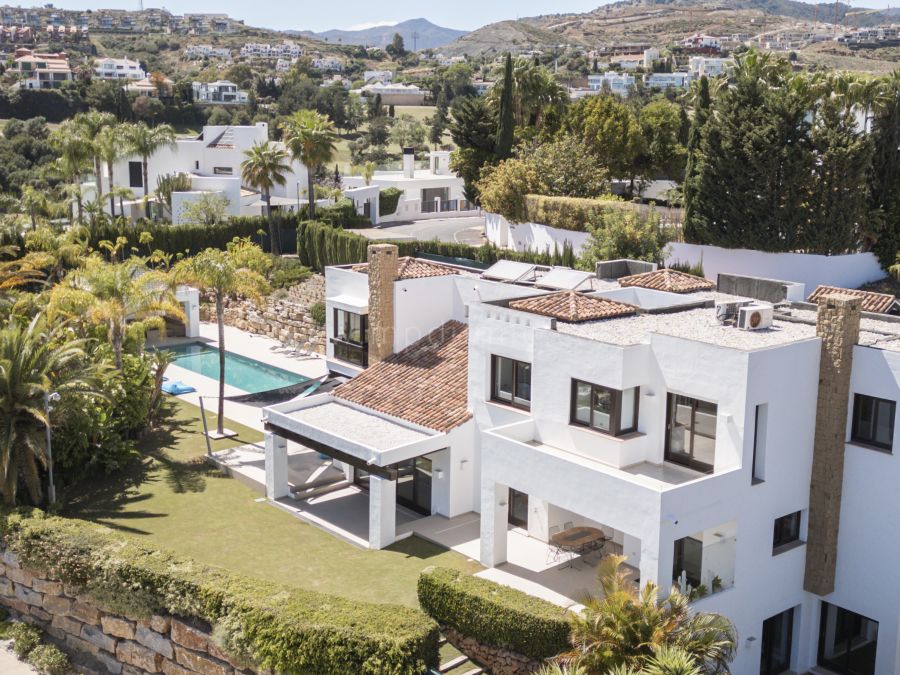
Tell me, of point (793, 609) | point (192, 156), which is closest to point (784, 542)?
point (793, 609)

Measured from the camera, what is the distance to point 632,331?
25.6 metres

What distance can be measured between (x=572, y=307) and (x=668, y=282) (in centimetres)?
559

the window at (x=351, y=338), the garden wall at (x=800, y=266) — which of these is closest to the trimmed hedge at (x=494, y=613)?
the window at (x=351, y=338)

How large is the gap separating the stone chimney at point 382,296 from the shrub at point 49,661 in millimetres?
14136

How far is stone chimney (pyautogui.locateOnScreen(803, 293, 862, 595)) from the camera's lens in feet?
74.0

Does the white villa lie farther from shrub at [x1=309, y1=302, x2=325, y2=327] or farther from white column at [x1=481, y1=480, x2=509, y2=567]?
shrub at [x1=309, y1=302, x2=325, y2=327]

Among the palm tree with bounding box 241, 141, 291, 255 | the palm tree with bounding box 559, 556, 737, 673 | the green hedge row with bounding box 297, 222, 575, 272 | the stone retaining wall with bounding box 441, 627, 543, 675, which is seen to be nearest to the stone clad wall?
the stone retaining wall with bounding box 441, 627, 543, 675

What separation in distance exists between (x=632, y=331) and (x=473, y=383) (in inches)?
205

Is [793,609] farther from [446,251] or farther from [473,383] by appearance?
[446,251]

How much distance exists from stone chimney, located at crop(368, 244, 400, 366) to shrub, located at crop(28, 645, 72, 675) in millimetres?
14136

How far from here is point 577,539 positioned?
2462 centimetres

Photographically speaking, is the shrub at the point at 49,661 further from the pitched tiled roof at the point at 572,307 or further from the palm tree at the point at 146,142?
the palm tree at the point at 146,142

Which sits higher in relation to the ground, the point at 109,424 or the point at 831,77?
the point at 831,77

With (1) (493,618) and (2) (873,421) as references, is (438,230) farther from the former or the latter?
(1) (493,618)
